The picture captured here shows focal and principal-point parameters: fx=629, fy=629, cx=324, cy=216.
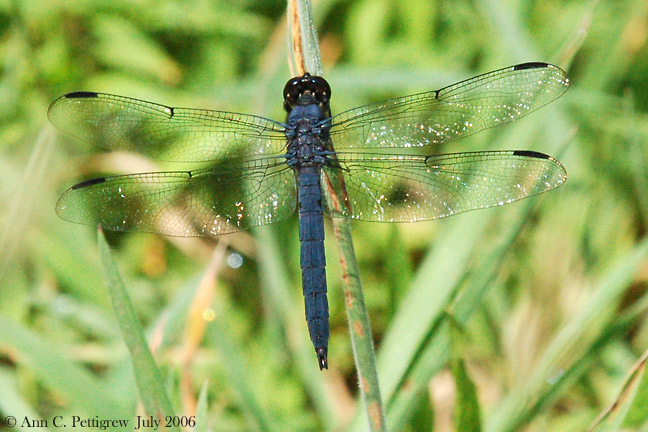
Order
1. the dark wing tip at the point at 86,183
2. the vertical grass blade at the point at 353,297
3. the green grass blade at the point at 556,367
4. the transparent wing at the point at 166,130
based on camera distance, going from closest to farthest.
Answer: the vertical grass blade at the point at 353,297, the green grass blade at the point at 556,367, the dark wing tip at the point at 86,183, the transparent wing at the point at 166,130

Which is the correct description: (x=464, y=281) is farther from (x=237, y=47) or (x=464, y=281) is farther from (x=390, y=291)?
(x=237, y=47)

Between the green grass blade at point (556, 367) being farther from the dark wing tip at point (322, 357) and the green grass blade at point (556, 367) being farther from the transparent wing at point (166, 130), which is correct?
the transparent wing at point (166, 130)

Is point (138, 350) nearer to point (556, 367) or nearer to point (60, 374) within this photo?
point (60, 374)

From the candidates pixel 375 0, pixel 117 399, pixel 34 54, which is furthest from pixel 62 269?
pixel 375 0

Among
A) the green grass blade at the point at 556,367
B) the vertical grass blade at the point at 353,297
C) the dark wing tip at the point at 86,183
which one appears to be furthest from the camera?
the dark wing tip at the point at 86,183

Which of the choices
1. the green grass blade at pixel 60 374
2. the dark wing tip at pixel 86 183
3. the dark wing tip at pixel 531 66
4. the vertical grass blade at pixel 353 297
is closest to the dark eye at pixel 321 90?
the vertical grass blade at pixel 353 297
